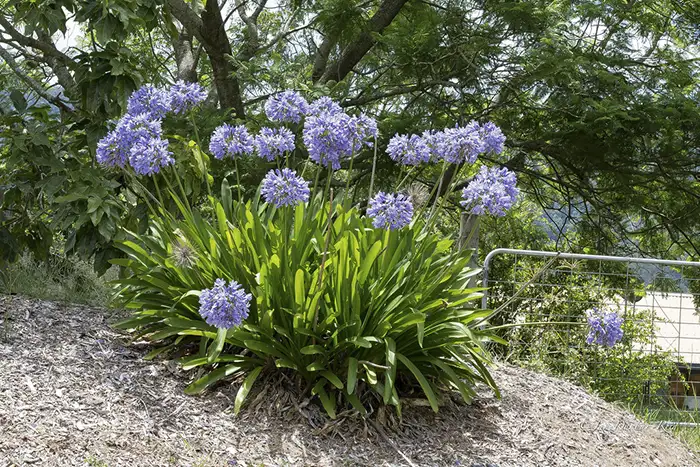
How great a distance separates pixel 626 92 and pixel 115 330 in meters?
5.56

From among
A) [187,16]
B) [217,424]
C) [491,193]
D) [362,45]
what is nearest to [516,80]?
[362,45]

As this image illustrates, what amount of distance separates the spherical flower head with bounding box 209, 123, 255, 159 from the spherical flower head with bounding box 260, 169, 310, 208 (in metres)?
0.48

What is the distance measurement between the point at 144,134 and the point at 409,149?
1.50 meters

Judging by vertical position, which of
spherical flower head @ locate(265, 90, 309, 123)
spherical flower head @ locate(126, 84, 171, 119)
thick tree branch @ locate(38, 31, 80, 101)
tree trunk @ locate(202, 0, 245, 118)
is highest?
tree trunk @ locate(202, 0, 245, 118)

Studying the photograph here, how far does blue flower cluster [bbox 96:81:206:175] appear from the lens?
4.16 meters

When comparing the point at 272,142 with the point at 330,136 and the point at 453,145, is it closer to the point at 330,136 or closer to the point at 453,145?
the point at 330,136

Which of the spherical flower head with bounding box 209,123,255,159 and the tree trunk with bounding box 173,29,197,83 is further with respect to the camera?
the tree trunk with bounding box 173,29,197,83

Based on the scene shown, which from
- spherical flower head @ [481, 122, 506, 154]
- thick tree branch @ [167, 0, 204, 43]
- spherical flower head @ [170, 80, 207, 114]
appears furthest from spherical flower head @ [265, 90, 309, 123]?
thick tree branch @ [167, 0, 204, 43]

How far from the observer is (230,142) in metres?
4.47

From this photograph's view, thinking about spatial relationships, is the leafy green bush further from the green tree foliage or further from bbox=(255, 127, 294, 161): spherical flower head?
the green tree foliage

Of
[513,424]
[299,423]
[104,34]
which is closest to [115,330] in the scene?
[299,423]

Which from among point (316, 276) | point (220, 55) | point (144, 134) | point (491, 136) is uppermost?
point (220, 55)

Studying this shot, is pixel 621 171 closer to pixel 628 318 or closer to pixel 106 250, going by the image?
pixel 628 318

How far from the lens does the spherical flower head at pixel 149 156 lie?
13.6 feet
